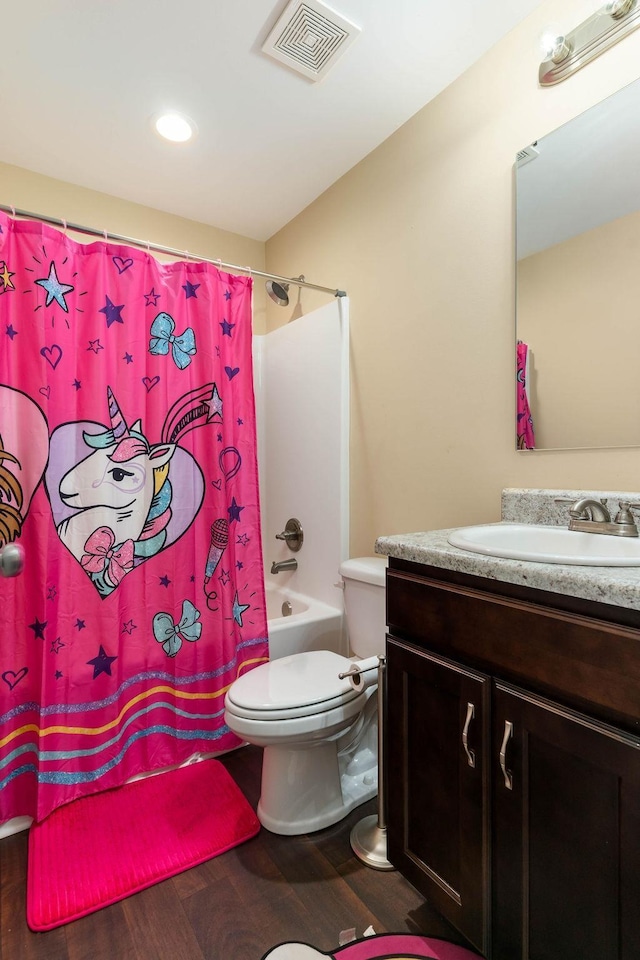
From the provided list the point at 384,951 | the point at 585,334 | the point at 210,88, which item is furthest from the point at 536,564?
the point at 210,88

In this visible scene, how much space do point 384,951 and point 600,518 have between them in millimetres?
1102

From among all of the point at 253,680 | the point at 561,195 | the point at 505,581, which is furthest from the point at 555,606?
the point at 561,195

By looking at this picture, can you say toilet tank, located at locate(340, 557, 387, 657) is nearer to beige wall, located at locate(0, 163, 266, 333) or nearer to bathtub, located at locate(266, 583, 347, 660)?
bathtub, located at locate(266, 583, 347, 660)

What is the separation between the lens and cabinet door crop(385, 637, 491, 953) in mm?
931

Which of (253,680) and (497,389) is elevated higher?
(497,389)

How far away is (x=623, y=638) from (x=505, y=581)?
0.68ft

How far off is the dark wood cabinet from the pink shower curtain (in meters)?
0.91

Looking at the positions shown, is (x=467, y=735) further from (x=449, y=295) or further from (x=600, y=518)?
(x=449, y=295)

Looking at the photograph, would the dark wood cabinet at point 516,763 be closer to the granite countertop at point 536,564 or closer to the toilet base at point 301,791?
the granite countertop at point 536,564

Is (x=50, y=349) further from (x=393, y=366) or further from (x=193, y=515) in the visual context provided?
(x=393, y=366)

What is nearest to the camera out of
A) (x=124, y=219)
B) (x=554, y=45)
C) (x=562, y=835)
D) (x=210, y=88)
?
(x=562, y=835)

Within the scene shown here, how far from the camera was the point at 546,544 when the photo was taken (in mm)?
1191

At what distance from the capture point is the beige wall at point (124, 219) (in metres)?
2.05

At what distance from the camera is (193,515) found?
5.93ft
